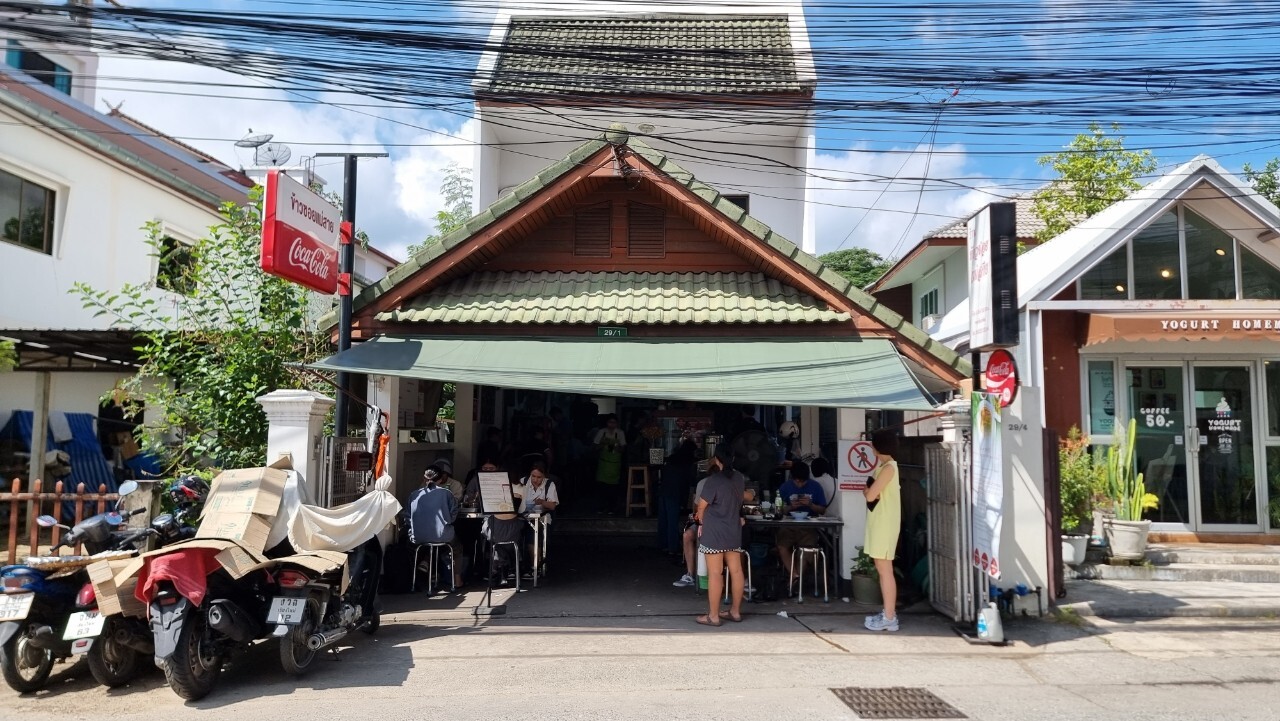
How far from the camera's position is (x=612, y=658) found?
268 inches

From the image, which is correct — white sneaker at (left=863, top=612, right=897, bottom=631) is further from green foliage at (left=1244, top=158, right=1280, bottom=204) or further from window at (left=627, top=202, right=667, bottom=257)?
green foliage at (left=1244, top=158, right=1280, bottom=204)

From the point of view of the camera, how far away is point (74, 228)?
559 inches

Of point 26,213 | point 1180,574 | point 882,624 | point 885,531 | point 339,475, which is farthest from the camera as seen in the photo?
point 26,213

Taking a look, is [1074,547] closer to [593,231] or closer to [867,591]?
[867,591]

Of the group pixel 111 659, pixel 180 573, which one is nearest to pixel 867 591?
pixel 180 573

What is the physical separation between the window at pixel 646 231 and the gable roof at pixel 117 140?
689 centimetres

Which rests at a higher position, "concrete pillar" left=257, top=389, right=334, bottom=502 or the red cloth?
"concrete pillar" left=257, top=389, right=334, bottom=502

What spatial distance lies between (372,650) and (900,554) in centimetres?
627

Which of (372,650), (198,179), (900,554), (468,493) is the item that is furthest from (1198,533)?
(198,179)

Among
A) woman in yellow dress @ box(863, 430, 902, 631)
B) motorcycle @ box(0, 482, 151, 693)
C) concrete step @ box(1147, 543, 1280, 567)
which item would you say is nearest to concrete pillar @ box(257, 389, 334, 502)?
motorcycle @ box(0, 482, 151, 693)

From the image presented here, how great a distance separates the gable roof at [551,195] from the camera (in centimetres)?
912

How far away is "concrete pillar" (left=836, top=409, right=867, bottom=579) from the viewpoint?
918 cm

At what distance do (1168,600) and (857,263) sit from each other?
30.0 meters

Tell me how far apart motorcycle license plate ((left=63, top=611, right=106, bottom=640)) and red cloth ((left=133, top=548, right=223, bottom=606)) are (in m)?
0.30
